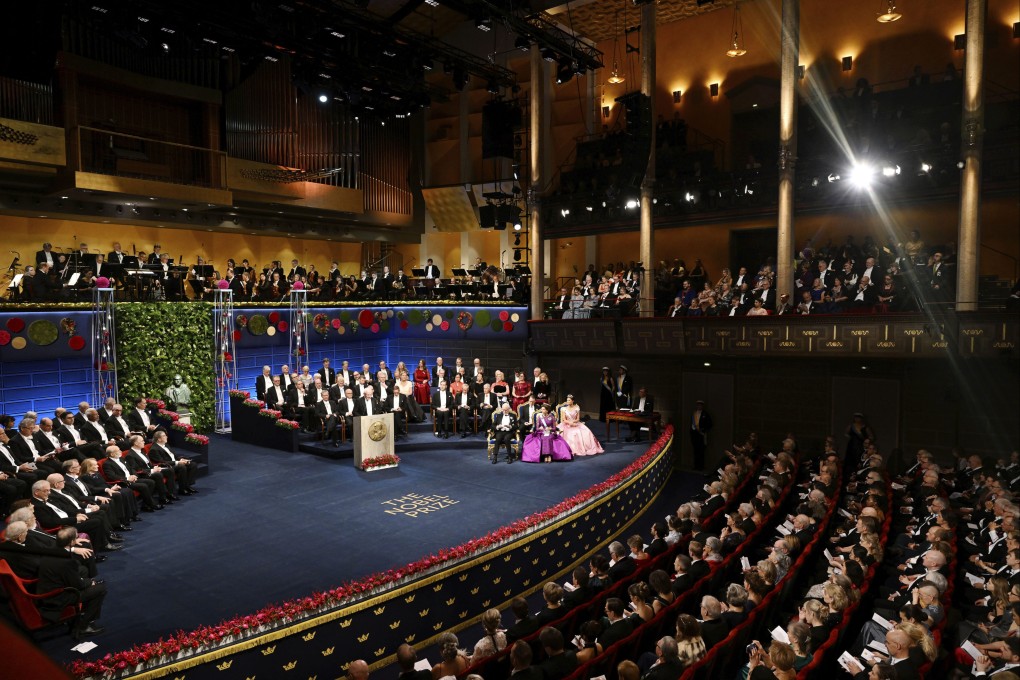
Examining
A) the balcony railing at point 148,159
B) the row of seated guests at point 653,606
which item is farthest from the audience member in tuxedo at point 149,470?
the balcony railing at point 148,159

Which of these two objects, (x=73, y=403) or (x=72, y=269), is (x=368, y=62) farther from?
(x=73, y=403)

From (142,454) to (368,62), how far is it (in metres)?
10.3

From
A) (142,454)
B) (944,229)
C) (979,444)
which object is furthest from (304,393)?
(944,229)

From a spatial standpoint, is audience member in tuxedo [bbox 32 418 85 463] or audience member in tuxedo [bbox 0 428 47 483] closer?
audience member in tuxedo [bbox 0 428 47 483]

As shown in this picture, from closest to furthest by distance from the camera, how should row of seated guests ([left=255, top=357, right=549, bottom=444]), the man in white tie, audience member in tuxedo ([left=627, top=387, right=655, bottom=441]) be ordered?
the man in white tie → row of seated guests ([left=255, top=357, right=549, bottom=444]) → audience member in tuxedo ([left=627, top=387, right=655, bottom=441])

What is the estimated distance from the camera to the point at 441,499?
10.3m

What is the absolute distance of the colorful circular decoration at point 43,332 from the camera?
1291 cm

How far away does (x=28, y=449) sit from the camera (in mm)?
9914

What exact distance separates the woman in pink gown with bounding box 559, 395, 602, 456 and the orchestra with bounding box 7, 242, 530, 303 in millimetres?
5136

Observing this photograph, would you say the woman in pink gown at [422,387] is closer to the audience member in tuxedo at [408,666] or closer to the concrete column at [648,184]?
the concrete column at [648,184]

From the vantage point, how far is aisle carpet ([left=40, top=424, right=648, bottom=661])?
22.9 ft

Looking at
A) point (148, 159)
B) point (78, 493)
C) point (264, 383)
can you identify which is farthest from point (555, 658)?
point (148, 159)

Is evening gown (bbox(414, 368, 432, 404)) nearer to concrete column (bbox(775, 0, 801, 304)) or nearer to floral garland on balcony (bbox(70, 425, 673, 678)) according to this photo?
concrete column (bbox(775, 0, 801, 304))

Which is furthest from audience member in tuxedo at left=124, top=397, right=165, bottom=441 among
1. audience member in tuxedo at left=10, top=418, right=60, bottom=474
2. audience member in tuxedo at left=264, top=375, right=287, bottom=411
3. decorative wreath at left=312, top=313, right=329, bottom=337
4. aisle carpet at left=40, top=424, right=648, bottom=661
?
decorative wreath at left=312, top=313, right=329, bottom=337
